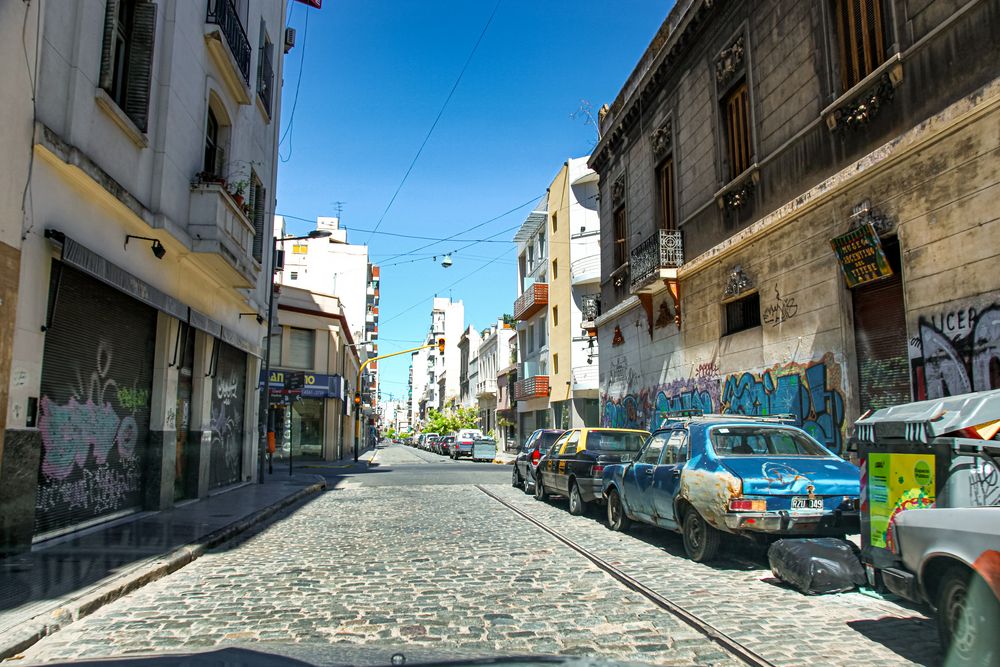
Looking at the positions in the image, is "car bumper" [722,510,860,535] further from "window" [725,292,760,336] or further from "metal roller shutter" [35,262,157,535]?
"metal roller shutter" [35,262,157,535]

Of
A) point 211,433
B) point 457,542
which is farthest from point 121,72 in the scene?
point 457,542

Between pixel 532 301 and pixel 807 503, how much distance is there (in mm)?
34345

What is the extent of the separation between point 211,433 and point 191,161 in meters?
5.65

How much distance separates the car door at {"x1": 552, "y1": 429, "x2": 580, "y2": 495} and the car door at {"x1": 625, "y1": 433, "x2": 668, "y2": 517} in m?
3.17

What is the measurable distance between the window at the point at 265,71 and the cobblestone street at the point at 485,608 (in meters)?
12.8

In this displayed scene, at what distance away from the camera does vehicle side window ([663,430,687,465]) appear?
28.7 ft

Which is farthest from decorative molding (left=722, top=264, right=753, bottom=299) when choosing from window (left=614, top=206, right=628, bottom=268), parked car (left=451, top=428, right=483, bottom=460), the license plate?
parked car (left=451, top=428, right=483, bottom=460)

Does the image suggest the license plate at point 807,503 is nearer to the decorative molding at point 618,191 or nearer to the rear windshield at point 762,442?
the rear windshield at point 762,442

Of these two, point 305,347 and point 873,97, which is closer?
point 873,97

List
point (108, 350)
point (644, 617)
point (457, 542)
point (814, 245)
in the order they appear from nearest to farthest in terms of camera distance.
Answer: point (644, 617), point (457, 542), point (108, 350), point (814, 245)

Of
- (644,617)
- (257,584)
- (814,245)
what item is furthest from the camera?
(814,245)

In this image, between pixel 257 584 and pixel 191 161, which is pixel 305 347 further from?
pixel 257 584

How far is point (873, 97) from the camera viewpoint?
1069cm

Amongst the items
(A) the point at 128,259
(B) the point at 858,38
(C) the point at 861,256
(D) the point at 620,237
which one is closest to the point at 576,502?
(C) the point at 861,256
